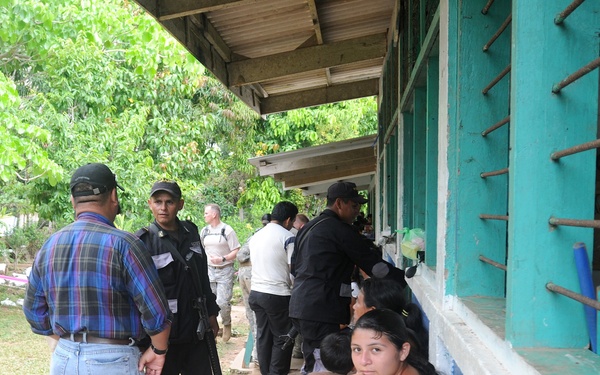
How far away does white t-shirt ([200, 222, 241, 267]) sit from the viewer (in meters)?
8.55

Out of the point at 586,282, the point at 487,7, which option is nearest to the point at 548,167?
the point at 586,282

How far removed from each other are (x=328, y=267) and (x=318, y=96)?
486 cm

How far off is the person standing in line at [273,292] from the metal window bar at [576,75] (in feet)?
15.0

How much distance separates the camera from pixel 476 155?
225 cm

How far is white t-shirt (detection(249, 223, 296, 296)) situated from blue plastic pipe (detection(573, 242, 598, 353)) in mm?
4525

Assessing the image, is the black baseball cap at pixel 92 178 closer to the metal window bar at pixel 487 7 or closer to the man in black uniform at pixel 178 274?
the man in black uniform at pixel 178 274

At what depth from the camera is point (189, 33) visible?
5043 millimetres

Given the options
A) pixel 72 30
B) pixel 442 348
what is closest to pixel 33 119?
pixel 72 30

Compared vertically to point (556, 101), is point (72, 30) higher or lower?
higher

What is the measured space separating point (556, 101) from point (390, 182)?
5072 mm

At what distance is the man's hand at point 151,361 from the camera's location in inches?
126

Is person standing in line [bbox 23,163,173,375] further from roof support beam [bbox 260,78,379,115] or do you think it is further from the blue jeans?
roof support beam [bbox 260,78,379,115]

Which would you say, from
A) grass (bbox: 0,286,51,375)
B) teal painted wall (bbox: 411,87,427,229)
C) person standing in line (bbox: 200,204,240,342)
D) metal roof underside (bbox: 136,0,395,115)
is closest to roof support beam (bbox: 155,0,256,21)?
metal roof underside (bbox: 136,0,395,115)

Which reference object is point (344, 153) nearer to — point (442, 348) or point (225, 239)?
point (225, 239)
